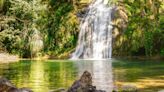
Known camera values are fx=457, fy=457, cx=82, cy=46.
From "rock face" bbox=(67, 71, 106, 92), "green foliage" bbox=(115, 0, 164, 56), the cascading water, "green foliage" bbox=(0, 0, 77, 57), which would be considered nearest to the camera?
"rock face" bbox=(67, 71, 106, 92)

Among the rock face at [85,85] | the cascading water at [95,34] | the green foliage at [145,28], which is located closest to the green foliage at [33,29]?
the cascading water at [95,34]

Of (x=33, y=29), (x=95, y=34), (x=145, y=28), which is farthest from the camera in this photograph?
(x=33, y=29)

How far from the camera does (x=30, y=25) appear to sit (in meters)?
51.4

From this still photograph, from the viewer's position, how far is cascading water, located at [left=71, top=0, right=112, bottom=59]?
1891 inches

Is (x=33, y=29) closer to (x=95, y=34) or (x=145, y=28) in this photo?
(x=95, y=34)

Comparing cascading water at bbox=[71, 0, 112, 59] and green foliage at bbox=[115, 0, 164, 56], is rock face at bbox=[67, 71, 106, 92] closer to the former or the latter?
green foliage at bbox=[115, 0, 164, 56]

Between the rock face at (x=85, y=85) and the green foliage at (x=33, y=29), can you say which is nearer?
the rock face at (x=85, y=85)

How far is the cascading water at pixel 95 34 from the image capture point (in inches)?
1891

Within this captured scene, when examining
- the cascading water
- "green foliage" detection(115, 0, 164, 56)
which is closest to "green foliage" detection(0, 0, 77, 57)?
the cascading water

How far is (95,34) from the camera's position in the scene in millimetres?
49844

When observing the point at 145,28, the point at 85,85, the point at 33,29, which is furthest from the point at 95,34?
the point at 85,85

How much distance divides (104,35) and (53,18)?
767 centimetres

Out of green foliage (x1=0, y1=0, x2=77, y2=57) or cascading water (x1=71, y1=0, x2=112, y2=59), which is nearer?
cascading water (x1=71, y1=0, x2=112, y2=59)

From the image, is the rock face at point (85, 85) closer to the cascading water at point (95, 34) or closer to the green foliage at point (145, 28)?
the green foliage at point (145, 28)
